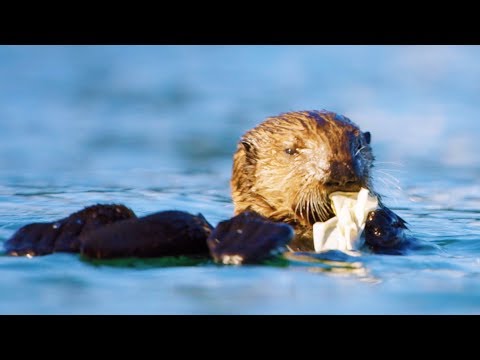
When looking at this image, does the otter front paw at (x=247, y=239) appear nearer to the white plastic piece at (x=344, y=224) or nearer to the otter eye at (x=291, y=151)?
the white plastic piece at (x=344, y=224)

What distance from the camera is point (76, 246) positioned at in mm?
6375

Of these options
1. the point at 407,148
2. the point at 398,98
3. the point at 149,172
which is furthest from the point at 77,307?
the point at 398,98

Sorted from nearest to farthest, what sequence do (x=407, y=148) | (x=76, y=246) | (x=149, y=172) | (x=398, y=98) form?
(x=76, y=246)
(x=149, y=172)
(x=407, y=148)
(x=398, y=98)

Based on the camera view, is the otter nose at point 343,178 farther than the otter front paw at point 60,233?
Yes

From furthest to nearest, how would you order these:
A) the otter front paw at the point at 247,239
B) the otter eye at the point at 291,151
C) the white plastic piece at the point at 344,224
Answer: the otter eye at the point at 291,151 → the white plastic piece at the point at 344,224 → the otter front paw at the point at 247,239

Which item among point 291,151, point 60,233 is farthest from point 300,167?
point 60,233

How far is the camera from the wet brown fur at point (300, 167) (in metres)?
6.73

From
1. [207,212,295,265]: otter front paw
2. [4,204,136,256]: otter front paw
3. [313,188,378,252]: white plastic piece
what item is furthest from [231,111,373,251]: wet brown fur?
[4,204,136,256]: otter front paw

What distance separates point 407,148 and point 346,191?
5.94m

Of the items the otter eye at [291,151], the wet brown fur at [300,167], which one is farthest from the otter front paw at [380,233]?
the otter eye at [291,151]

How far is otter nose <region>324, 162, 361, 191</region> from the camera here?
6.66 meters

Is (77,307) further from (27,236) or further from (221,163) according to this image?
(221,163)

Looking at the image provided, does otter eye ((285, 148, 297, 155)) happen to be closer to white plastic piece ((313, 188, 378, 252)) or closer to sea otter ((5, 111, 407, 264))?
sea otter ((5, 111, 407, 264))

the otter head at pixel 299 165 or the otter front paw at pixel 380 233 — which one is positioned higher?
the otter head at pixel 299 165
